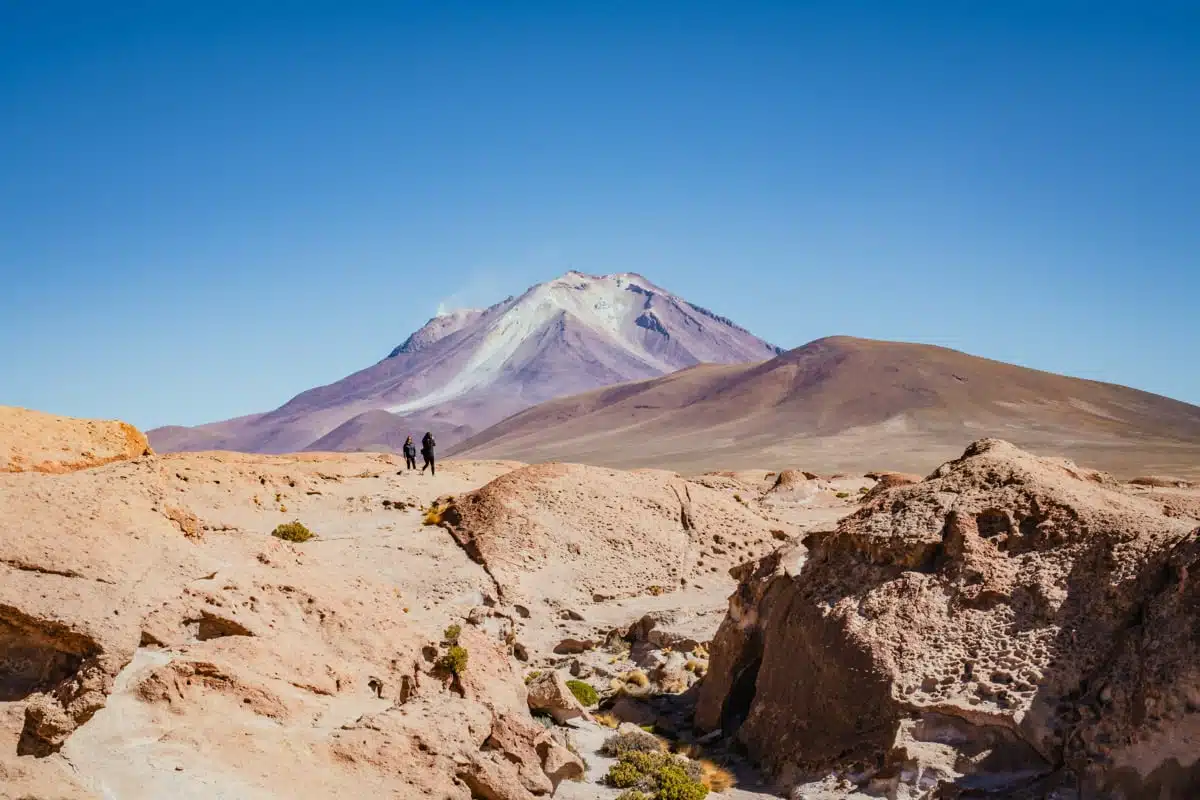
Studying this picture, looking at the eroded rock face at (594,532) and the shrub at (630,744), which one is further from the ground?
the eroded rock face at (594,532)

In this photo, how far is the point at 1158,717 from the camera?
7875 millimetres

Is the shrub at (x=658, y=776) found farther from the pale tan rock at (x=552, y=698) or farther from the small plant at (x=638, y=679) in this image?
the small plant at (x=638, y=679)

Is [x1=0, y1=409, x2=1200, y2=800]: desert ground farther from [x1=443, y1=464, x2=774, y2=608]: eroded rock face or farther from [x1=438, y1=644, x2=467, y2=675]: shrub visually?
[x1=443, y1=464, x2=774, y2=608]: eroded rock face

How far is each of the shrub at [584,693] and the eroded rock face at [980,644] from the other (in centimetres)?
166

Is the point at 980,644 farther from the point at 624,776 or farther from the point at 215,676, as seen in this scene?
the point at 215,676

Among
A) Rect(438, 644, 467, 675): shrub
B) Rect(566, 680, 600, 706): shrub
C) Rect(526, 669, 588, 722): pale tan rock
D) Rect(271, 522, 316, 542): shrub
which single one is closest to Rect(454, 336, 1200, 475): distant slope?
Rect(271, 522, 316, 542): shrub

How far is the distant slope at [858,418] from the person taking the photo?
9344cm

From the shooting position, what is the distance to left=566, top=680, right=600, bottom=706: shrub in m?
13.0

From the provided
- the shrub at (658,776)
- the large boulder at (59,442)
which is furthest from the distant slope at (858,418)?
the shrub at (658,776)

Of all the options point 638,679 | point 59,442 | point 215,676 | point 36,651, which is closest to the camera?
point 36,651

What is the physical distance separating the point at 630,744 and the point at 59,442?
15.5 meters

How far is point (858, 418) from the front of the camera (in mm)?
118062

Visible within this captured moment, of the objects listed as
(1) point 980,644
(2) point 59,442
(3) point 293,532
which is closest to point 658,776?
(1) point 980,644

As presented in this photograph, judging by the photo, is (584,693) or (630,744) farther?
(584,693)
